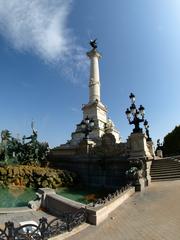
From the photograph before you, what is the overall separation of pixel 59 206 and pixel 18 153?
19.9 meters

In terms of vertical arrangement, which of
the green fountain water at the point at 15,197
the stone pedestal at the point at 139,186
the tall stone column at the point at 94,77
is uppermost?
the tall stone column at the point at 94,77

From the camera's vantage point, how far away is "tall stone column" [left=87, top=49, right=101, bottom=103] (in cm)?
4185

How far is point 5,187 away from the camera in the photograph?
2264 cm

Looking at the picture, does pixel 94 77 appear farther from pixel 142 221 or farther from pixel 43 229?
pixel 43 229

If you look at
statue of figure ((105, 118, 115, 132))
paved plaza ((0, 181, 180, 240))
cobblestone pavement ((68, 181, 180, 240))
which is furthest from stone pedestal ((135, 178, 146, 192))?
statue of figure ((105, 118, 115, 132))

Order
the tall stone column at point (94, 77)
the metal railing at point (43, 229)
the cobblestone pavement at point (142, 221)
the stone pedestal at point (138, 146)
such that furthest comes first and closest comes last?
the tall stone column at point (94, 77)
the stone pedestal at point (138, 146)
the cobblestone pavement at point (142, 221)
the metal railing at point (43, 229)

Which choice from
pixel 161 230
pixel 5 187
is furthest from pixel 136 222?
pixel 5 187

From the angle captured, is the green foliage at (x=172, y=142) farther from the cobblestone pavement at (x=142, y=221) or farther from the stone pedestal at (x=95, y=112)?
the cobblestone pavement at (x=142, y=221)

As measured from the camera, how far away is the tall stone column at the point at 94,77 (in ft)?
137

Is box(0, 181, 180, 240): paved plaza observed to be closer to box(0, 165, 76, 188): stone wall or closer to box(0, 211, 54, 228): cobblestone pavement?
box(0, 211, 54, 228): cobblestone pavement

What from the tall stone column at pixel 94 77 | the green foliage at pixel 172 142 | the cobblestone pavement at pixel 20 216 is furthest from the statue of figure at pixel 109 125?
the cobblestone pavement at pixel 20 216

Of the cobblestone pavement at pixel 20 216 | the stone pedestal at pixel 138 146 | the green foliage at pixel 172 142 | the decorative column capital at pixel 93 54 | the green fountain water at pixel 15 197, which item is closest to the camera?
the cobblestone pavement at pixel 20 216

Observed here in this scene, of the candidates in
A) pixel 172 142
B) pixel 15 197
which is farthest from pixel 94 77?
pixel 15 197

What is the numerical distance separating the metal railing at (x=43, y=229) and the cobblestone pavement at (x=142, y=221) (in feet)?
1.40
